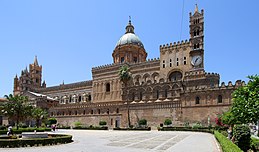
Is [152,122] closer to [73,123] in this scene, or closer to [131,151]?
[73,123]

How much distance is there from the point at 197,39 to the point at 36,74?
68.5 metres

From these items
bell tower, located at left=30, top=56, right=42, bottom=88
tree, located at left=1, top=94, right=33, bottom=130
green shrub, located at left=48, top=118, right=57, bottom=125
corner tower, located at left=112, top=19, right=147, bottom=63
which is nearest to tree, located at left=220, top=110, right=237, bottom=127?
tree, located at left=1, top=94, right=33, bottom=130

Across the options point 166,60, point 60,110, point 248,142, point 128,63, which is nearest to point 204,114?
point 166,60

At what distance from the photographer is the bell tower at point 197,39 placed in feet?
184

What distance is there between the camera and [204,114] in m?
50.2

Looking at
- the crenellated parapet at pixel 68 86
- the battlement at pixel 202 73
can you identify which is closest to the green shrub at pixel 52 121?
the crenellated parapet at pixel 68 86

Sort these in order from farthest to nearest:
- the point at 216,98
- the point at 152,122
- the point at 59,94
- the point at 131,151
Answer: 1. the point at 59,94
2. the point at 152,122
3. the point at 216,98
4. the point at 131,151

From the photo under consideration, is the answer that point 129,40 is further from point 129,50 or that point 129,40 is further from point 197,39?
point 197,39

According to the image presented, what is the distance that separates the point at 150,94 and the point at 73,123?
81.3 ft

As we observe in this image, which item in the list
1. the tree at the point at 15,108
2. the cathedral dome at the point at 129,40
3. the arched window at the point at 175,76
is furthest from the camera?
the cathedral dome at the point at 129,40

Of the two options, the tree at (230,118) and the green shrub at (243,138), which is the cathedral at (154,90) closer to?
the tree at (230,118)

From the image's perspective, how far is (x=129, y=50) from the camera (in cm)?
7469

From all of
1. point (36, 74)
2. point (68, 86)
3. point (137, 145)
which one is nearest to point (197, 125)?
point (137, 145)

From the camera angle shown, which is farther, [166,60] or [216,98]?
[166,60]
